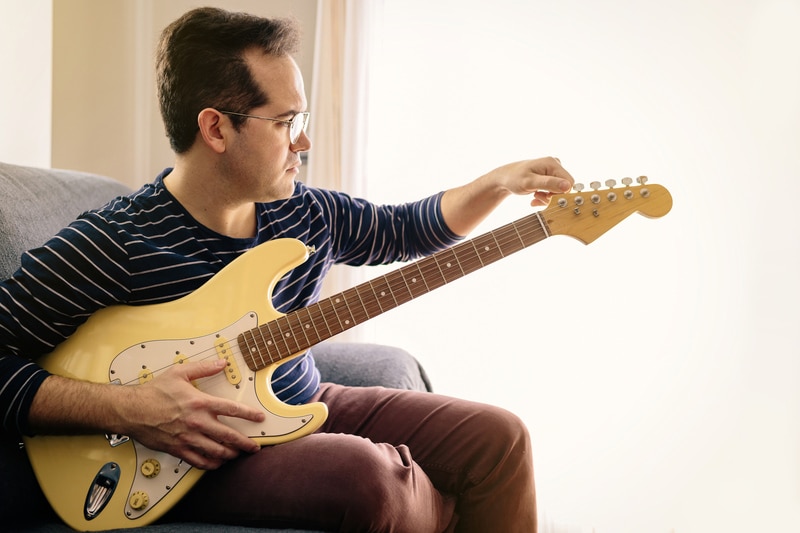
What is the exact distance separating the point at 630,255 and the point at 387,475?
1.34 m

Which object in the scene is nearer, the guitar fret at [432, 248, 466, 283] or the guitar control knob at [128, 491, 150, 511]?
the guitar control knob at [128, 491, 150, 511]

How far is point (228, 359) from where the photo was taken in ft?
3.80

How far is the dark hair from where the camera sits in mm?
1324

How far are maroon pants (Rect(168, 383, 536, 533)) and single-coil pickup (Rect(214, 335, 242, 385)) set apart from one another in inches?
5.0

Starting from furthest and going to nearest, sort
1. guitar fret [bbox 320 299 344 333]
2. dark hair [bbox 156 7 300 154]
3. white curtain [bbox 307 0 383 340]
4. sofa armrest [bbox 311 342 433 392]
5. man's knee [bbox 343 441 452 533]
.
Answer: white curtain [bbox 307 0 383 340], sofa armrest [bbox 311 342 433 392], dark hair [bbox 156 7 300 154], guitar fret [bbox 320 299 344 333], man's knee [bbox 343 441 452 533]

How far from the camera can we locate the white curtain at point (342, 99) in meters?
2.33

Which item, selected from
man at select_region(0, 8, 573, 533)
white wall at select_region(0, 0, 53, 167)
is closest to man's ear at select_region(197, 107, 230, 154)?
man at select_region(0, 8, 573, 533)

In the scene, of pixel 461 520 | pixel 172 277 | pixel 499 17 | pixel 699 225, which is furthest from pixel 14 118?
pixel 699 225

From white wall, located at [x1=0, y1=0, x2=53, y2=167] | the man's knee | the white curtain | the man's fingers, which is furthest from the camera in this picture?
the white curtain

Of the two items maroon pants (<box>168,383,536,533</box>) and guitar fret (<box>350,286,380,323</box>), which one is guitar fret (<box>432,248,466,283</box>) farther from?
A: maroon pants (<box>168,383,536,533</box>)

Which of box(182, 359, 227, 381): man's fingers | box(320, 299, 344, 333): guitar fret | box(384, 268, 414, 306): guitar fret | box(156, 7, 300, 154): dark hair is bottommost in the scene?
box(182, 359, 227, 381): man's fingers

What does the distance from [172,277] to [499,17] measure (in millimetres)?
1475

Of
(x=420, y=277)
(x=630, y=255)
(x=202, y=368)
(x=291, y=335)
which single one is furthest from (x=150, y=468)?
(x=630, y=255)

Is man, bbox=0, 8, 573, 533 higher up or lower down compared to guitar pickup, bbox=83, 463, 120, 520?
higher up
